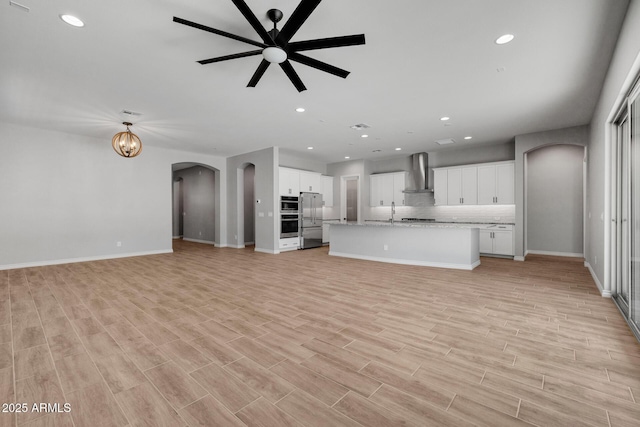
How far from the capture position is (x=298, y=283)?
4434mm

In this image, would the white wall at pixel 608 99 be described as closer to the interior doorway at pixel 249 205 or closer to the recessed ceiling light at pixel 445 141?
the recessed ceiling light at pixel 445 141

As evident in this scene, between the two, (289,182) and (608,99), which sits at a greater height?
(608,99)

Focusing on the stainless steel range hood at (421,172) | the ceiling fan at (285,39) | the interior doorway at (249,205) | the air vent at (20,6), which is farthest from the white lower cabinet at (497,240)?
the air vent at (20,6)

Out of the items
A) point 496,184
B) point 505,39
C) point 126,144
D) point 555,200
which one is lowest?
point 555,200

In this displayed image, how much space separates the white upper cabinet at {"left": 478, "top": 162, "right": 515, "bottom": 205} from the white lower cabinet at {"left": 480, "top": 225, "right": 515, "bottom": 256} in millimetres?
686

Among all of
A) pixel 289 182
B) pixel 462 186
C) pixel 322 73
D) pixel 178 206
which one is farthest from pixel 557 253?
pixel 178 206

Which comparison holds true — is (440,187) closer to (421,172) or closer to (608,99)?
(421,172)

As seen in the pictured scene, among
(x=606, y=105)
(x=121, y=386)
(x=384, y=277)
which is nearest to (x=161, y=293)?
(x=121, y=386)

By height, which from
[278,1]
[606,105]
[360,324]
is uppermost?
[278,1]

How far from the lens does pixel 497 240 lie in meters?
6.91

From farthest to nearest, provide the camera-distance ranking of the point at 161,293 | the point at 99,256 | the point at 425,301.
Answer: the point at 99,256 < the point at 161,293 < the point at 425,301

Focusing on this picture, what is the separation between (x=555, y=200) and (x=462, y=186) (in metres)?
2.18

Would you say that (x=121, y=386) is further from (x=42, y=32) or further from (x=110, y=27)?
(x=42, y=32)

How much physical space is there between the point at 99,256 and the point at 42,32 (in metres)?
5.56
